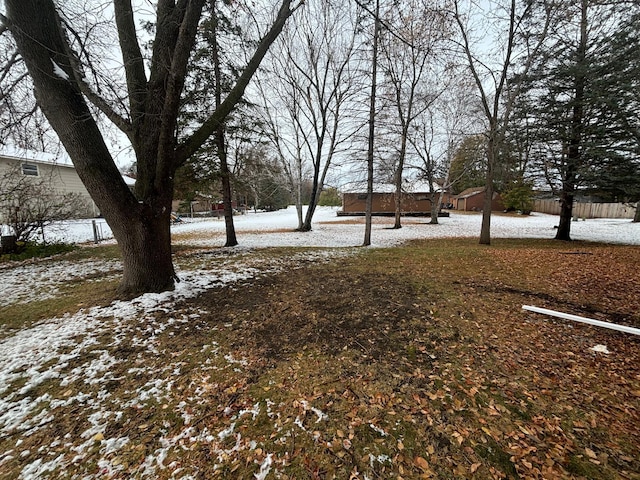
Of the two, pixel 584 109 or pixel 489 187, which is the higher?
pixel 584 109

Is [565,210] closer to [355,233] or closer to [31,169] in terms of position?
[355,233]

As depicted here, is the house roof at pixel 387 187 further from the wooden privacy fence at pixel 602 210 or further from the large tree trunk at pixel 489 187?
the wooden privacy fence at pixel 602 210

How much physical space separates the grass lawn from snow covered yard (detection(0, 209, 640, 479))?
0.01 meters

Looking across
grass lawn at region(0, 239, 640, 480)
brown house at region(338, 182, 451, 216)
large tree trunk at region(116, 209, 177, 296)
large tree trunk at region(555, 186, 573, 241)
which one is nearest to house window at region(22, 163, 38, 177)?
grass lawn at region(0, 239, 640, 480)

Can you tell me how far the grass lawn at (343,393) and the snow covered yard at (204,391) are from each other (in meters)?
0.01

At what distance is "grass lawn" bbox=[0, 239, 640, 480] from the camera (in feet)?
5.49

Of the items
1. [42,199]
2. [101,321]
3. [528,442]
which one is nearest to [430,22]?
[528,442]

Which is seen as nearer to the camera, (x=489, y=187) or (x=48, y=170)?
(x=489, y=187)

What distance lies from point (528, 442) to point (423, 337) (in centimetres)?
136

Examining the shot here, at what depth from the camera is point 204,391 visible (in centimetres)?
229

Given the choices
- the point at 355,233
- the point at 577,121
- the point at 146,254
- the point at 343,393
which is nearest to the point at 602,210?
the point at 577,121

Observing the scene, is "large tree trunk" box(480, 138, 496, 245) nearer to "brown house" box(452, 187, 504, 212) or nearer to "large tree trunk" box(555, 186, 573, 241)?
"large tree trunk" box(555, 186, 573, 241)

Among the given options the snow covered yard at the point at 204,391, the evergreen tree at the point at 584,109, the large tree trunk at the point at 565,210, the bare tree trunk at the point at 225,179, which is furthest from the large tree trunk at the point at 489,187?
the bare tree trunk at the point at 225,179

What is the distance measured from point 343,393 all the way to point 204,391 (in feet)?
4.10
